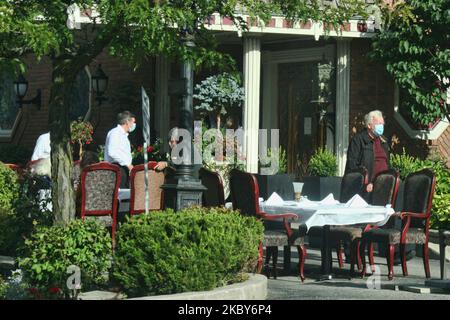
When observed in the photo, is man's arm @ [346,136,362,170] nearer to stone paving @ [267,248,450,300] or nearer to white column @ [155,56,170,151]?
stone paving @ [267,248,450,300]

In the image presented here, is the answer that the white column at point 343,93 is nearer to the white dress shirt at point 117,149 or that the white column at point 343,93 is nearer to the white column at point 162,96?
the white column at point 162,96

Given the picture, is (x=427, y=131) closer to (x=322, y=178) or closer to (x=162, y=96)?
(x=322, y=178)

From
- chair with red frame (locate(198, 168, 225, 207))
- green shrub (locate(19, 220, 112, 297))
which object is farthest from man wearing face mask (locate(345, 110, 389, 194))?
green shrub (locate(19, 220, 112, 297))

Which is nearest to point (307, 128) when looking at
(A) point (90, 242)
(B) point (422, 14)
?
(B) point (422, 14)

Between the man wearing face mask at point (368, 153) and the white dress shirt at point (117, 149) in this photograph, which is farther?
the man wearing face mask at point (368, 153)

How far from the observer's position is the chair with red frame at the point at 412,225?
1242 centimetres

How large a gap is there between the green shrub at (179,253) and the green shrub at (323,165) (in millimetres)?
10987

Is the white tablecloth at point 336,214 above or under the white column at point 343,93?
under

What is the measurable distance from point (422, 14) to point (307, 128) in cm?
373

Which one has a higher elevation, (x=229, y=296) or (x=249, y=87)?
(x=249, y=87)

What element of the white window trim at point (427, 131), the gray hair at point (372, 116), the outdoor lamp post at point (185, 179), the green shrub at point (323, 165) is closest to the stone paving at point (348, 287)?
the outdoor lamp post at point (185, 179)

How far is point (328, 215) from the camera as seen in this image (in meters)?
12.2

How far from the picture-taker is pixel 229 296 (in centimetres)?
869

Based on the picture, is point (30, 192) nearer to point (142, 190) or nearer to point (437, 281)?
point (142, 190)
